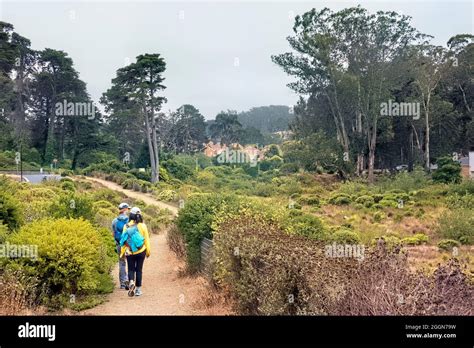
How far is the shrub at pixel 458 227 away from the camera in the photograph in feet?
50.9

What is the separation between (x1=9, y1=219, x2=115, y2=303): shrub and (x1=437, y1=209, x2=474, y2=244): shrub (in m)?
11.7

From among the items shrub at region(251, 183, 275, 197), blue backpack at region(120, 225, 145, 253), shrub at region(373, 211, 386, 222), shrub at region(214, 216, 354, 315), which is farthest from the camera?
shrub at region(251, 183, 275, 197)

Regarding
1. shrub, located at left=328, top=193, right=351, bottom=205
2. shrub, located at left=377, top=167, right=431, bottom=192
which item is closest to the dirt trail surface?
shrub, located at left=328, top=193, right=351, bottom=205

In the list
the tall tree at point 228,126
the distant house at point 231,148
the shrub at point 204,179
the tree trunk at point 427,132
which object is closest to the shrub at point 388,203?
the tree trunk at point 427,132

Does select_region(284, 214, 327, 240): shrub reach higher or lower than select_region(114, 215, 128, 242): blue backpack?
lower

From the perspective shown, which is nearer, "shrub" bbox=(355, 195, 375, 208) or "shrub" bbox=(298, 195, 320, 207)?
"shrub" bbox=(355, 195, 375, 208)

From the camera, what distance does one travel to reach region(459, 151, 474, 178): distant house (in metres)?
37.0

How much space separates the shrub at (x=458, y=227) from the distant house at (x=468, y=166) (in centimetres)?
2016

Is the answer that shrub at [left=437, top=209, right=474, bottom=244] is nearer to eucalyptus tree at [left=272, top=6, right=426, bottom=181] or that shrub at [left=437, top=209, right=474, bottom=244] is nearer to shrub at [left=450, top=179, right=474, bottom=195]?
shrub at [left=450, top=179, right=474, bottom=195]

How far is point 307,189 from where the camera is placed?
34.9 m

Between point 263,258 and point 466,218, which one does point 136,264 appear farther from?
point 466,218

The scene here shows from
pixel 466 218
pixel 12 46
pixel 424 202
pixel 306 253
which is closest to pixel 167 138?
pixel 12 46

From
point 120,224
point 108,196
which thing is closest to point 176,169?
point 108,196
